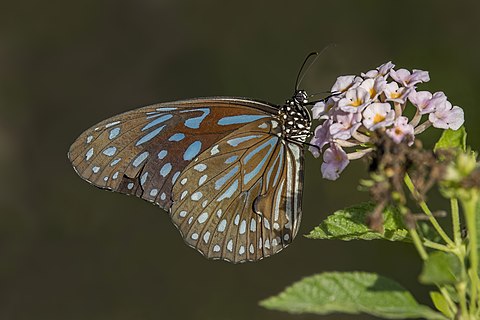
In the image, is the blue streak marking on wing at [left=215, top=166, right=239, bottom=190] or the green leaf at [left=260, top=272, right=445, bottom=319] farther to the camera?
the blue streak marking on wing at [left=215, top=166, right=239, bottom=190]

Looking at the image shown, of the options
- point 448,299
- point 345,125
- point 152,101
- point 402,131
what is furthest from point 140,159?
point 152,101

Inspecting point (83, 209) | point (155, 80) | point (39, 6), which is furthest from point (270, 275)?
point (39, 6)

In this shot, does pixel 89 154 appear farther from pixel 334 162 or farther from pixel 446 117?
pixel 446 117

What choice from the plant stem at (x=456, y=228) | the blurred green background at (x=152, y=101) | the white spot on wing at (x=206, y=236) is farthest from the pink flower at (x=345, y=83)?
the blurred green background at (x=152, y=101)

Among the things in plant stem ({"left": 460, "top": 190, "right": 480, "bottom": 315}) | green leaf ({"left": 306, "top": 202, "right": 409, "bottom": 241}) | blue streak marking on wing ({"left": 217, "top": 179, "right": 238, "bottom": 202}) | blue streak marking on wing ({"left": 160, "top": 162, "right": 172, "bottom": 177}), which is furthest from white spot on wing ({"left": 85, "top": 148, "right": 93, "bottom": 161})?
plant stem ({"left": 460, "top": 190, "right": 480, "bottom": 315})

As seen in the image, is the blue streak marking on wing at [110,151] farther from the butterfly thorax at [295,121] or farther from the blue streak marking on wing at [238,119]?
the butterfly thorax at [295,121]

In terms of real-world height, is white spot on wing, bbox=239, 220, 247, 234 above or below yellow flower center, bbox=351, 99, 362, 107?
below

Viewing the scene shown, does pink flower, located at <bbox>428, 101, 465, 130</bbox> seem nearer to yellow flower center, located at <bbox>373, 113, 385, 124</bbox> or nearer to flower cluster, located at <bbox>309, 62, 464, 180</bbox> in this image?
flower cluster, located at <bbox>309, 62, 464, 180</bbox>
